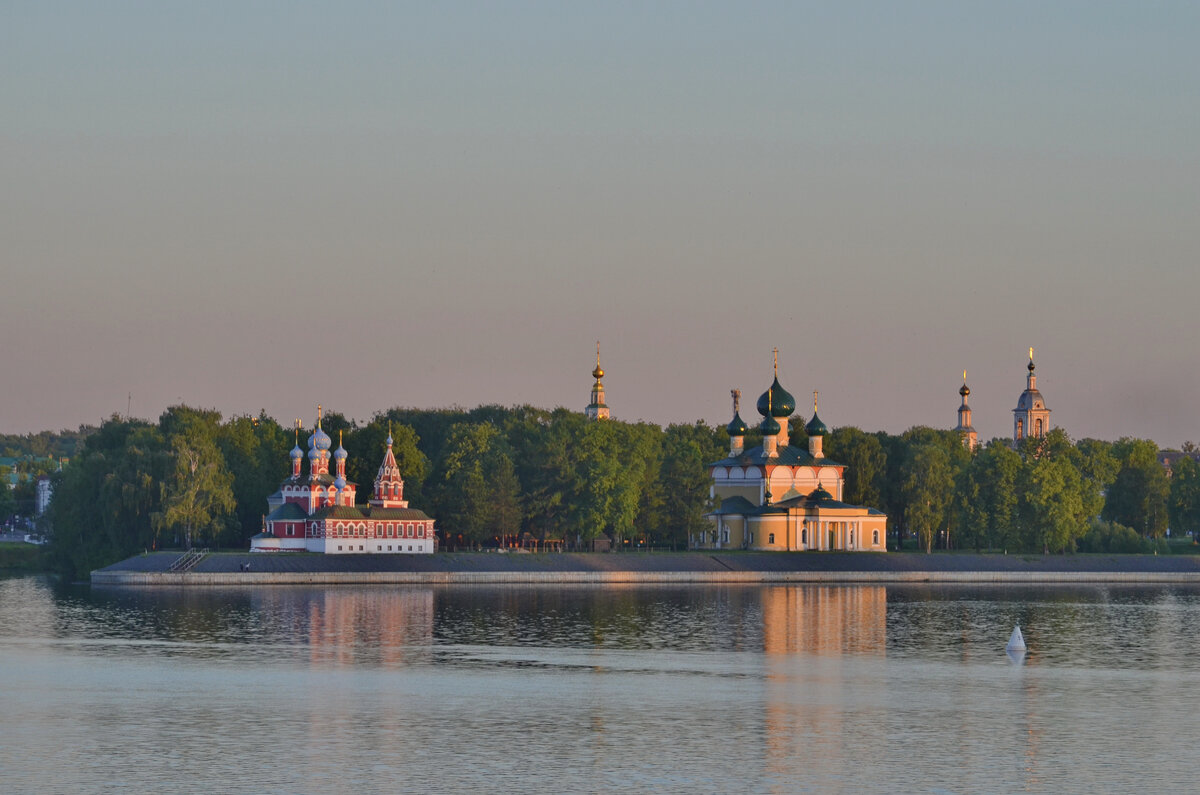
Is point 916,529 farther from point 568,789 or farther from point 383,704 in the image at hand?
point 568,789

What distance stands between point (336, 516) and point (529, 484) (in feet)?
56.2

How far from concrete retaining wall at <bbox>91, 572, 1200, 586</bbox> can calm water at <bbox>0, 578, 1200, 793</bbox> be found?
2074cm

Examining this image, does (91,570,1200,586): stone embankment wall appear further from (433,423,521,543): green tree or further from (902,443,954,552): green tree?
(902,443,954,552): green tree

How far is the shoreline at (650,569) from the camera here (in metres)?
120

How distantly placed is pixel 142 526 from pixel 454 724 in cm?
8045

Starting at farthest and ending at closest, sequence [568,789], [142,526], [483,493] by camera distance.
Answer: [483,493]
[142,526]
[568,789]

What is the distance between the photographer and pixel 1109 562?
489ft

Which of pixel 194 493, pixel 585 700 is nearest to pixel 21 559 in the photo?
pixel 194 493

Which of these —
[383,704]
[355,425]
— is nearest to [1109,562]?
[355,425]

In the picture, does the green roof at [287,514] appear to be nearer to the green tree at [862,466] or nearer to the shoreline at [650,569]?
the shoreline at [650,569]

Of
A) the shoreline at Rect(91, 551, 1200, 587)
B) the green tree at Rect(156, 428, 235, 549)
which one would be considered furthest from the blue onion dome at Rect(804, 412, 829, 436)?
the green tree at Rect(156, 428, 235, 549)

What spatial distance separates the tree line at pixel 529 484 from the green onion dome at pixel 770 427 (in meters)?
5.98

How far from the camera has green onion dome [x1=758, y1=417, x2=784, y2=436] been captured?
15988 centimetres

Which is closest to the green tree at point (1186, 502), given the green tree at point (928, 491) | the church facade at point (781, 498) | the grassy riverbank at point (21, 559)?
the green tree at point (928, 491)
